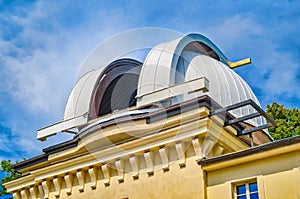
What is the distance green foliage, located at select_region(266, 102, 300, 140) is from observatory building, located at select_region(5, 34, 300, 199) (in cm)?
594

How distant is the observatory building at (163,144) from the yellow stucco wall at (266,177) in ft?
0.08

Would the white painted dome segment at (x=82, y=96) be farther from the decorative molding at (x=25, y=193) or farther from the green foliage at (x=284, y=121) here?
the green foliage at (x=284, y=121)

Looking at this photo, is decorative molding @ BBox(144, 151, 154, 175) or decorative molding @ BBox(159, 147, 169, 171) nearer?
decorative molding @ BBox(159, 147, 169, 171)

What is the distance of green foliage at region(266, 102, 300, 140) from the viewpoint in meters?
21.3

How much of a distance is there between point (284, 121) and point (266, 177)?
13524 mm

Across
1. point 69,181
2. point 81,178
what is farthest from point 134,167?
point 69,181

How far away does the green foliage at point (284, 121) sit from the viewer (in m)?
21.3

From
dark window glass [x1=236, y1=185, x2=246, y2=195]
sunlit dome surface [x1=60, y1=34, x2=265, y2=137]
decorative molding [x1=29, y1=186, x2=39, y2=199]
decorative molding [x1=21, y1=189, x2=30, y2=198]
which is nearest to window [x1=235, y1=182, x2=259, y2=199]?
dark window glass [x1=236, y1=185, x2=246, y2=195]

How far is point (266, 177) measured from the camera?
9.77 m

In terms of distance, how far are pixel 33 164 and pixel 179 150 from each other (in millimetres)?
5832

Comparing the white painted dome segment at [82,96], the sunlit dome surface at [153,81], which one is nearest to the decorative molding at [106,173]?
the sunlit dome surface at [153,81]

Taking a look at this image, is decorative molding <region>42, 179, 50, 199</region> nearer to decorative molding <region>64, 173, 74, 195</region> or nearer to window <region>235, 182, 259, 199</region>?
decorative molding <region>64, 173, 74, 195</region>

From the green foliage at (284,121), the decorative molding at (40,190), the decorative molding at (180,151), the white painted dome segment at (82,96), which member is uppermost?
the green foliage at (284,121)

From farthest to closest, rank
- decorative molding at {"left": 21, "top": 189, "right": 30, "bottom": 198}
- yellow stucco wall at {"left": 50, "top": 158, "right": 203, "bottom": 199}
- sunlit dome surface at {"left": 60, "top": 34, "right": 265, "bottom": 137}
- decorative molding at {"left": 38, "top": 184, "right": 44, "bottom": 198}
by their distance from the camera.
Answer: decorative molding at {"left": 21, "top": 189, "right": 30, "bottom": 198} → decorative molding at {"left": 38, "top": 184, "right": 44, "bottom": 198} → sunlit dome surface at {"left": 60, "top": 34, "right": 265, "bottom": 137} → yellow stucco wall at {"left": 50, "top": 158, "right": 203, "bottom": 199}
